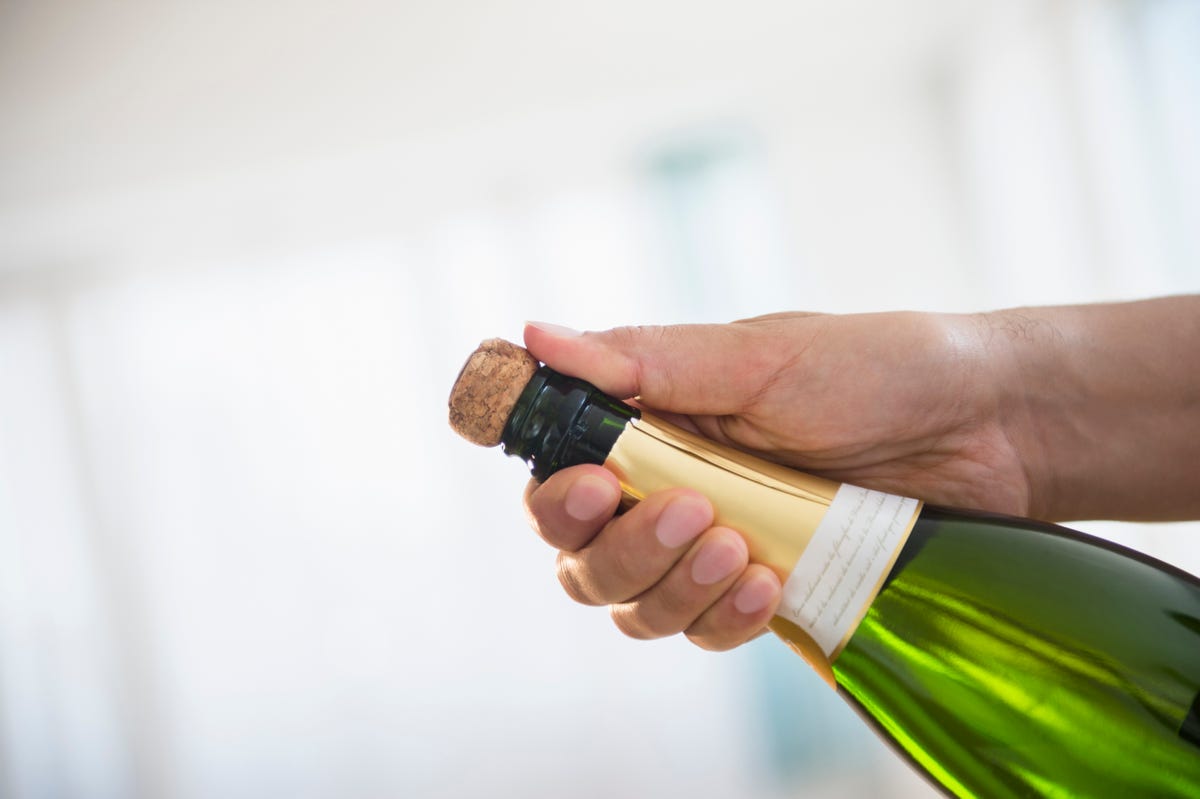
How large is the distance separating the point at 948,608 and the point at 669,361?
0.24m

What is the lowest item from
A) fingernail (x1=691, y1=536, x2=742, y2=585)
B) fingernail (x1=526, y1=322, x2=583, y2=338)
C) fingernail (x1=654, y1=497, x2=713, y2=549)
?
fingernail (x1=691, y1=536, x2=742, y2=585)

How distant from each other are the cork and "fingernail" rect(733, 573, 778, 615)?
0.18 m

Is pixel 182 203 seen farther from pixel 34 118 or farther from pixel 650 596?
pixel 650 596

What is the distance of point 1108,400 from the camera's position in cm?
75

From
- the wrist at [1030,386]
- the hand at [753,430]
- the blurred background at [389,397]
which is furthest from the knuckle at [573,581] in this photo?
the blurred background at [389,397]

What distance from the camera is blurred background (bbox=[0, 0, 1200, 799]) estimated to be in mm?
3666

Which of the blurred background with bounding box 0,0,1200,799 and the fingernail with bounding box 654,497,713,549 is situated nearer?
the fingernail with bounding box 654,497,713,549

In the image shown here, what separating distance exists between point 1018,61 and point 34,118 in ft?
11.7

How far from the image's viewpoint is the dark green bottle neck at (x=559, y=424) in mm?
492

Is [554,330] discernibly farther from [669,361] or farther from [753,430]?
[753,430]

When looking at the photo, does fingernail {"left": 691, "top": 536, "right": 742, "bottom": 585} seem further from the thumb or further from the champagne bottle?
the thumb

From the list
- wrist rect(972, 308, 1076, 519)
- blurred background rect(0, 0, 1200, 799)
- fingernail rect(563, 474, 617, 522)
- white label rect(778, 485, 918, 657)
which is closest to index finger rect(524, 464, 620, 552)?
fingernail rect(563, 474, 617, 522)

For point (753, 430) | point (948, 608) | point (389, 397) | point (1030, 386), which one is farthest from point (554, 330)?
point (389, 397)

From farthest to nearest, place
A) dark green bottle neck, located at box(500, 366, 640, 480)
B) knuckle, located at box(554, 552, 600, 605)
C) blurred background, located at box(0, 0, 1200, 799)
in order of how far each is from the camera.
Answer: blurred background, located at box(0, 0, 1200, 799) → knuckle, located at box(554, 552, 600, 605) → dark green bottle neck, located at box(500, 366, 640, 480)
